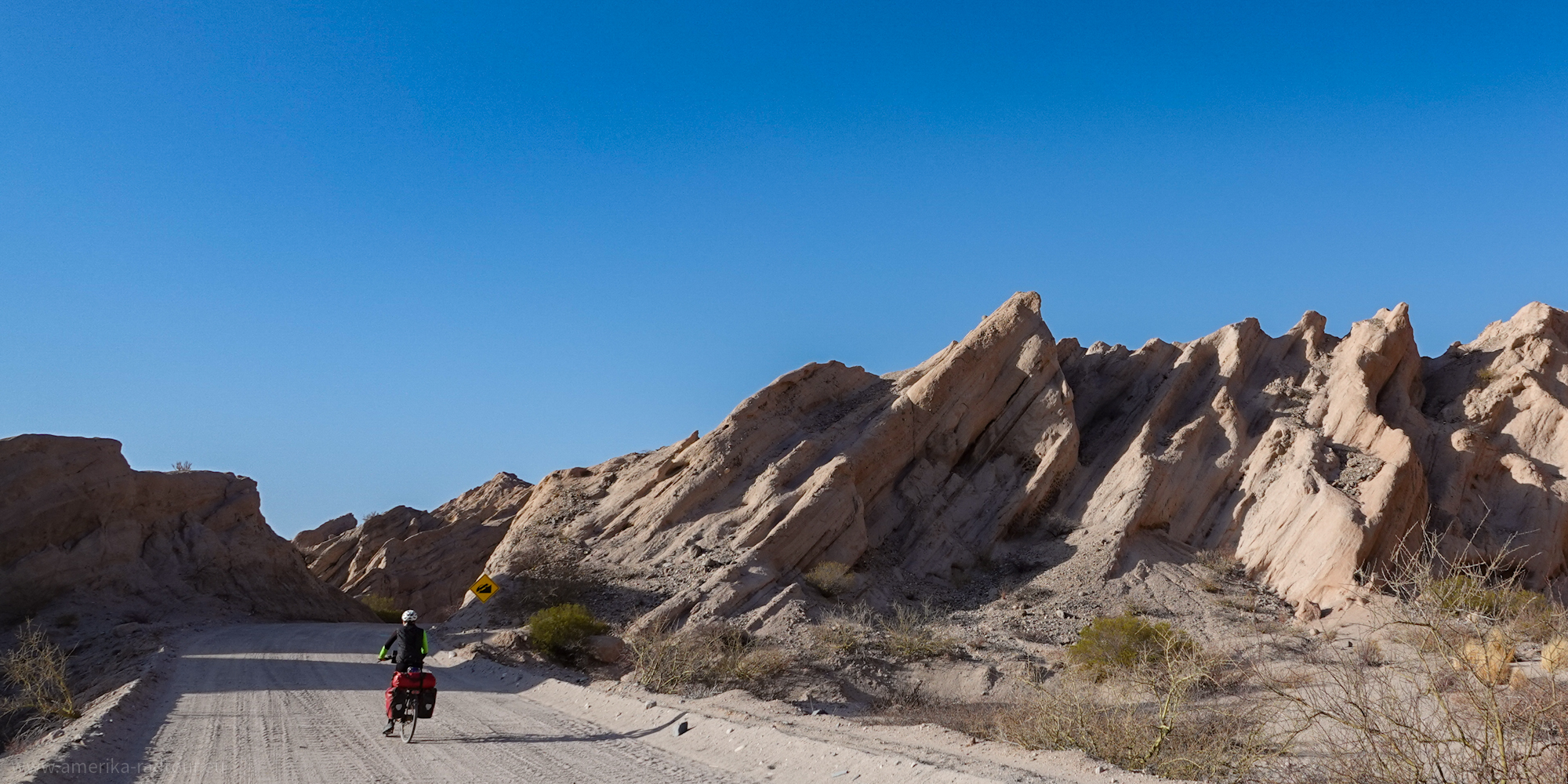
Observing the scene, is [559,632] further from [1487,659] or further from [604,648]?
[1487,659]

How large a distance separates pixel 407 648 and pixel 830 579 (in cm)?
1679

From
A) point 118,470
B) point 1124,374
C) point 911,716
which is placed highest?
point 1124,374

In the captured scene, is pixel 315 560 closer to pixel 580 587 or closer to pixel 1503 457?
pixel 580 587

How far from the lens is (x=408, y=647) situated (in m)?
12.2

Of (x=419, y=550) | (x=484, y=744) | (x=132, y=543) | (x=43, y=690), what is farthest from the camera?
(x=419, y=550)

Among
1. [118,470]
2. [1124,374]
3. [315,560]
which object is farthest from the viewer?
[315,560]

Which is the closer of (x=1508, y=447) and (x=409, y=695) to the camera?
(x=409, y=695)

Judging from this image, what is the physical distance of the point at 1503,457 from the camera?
3103 centimetres

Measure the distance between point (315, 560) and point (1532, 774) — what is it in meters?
48.8

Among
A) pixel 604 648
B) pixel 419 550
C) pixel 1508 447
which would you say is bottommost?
pixel 604 648

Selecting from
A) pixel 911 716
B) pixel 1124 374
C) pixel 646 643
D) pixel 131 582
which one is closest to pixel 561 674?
pixel 646 643

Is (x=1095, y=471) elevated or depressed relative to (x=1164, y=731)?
elevated

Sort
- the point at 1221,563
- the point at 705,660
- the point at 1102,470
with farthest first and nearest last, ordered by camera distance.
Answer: the point at 1102,470
the point at 1221,563
the point at 705,660

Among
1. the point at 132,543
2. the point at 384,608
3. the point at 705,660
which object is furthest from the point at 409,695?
the point at 384,608
